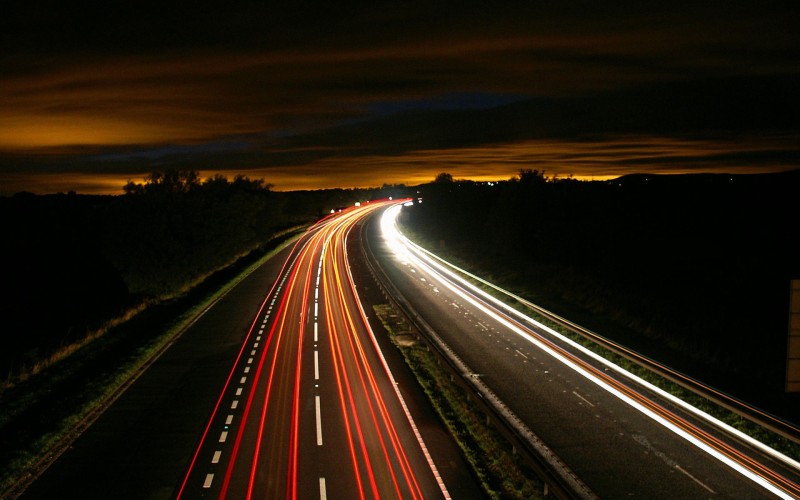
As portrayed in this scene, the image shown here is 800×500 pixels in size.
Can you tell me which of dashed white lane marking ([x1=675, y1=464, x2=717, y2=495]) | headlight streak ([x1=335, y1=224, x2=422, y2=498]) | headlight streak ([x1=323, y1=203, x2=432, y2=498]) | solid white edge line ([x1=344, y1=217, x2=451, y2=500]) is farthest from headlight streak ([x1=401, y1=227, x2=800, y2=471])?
headlight streak ([x1=323, y1=203, x2=432, y2=498])

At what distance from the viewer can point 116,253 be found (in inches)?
2766

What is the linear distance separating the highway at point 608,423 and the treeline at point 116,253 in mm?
39859

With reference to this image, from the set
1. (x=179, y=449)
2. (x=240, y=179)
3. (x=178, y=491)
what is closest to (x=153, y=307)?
(x=179, y=449)

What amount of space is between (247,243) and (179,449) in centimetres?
8394

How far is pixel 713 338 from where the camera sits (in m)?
26.9

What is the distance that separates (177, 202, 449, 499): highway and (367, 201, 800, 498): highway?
3.57m

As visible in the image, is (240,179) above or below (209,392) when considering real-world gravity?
above

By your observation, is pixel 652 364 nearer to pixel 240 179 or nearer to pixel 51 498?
pixel 51 498

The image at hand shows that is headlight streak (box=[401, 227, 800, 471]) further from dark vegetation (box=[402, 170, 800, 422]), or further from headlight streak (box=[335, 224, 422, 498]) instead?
headlight streak (box=[335, 224, 422, 498])

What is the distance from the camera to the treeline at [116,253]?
6794 centimetres

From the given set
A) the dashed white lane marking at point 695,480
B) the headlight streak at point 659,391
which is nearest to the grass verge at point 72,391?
the dashed white lane marking at point 695,480

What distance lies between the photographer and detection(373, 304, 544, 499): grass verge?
13250mm

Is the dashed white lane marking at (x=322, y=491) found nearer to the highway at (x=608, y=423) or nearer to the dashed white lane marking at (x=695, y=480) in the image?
the highway at (x=608, y=423)

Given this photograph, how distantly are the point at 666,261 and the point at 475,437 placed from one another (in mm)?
41915
